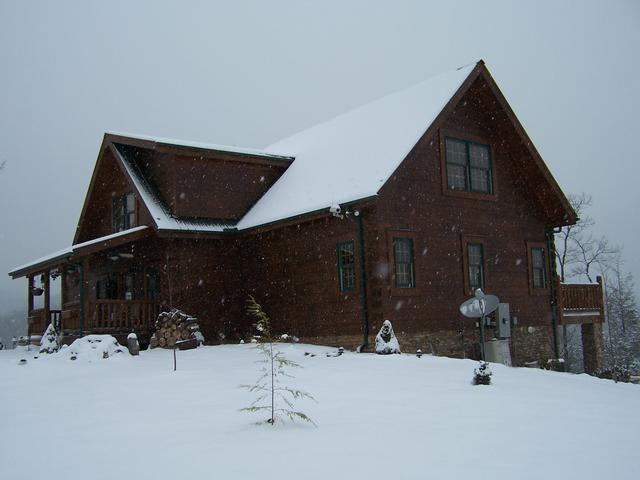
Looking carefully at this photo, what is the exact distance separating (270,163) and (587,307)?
11.5 m

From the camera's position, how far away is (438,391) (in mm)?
10852

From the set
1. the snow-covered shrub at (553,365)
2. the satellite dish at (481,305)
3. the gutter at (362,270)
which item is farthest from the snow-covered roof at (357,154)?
the snow-covered shrub at (553,365)

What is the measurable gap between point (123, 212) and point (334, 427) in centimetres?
1623

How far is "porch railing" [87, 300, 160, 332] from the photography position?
61.7 ft

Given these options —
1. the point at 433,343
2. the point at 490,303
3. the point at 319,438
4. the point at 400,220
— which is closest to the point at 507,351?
the point at 433,343

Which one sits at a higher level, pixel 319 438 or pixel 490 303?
pixel 490 303

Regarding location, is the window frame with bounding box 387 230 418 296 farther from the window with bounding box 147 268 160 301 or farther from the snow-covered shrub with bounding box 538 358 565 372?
the window with bounding box 147 268 160 301

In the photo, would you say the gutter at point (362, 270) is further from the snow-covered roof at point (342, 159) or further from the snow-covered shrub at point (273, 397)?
the snow-covered shrub at point (273, 397)

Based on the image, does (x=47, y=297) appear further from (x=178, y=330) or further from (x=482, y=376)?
(x=482, y=376)

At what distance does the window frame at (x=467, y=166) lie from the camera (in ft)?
63.2

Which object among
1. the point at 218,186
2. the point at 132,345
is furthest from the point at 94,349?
the point at 218,186

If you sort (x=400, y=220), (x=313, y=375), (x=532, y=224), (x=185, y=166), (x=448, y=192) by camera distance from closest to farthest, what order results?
1. (x=313, y=375)
2. (x=400, y=220)
3. (x=448, y=192)
4. (x=185, y=166)
5. (x=532, y=224)

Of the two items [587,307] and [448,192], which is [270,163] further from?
[587,307]

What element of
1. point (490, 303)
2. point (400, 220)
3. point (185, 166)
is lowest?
point (490, 303)
